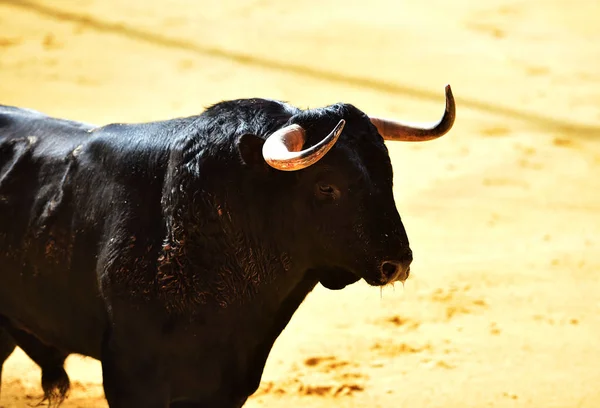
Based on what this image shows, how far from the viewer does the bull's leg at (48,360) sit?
4738 millimetres

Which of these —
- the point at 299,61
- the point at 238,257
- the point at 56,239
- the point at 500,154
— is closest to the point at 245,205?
the point at 238,257

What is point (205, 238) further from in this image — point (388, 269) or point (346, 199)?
point (388, 269)

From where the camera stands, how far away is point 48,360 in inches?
189

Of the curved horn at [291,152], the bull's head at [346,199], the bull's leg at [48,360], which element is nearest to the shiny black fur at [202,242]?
the bull's head at [346,199]

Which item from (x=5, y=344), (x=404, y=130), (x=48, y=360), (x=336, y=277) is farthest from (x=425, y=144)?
(x=336, y=277)

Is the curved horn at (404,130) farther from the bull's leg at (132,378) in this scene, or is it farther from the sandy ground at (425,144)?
the sandy ground at (425,144)

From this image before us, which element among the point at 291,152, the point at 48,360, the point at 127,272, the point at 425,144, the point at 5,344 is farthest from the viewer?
the point at 425,144

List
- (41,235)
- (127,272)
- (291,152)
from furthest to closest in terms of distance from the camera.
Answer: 1. (41,235)
2. (127,272)
3. (291,152)

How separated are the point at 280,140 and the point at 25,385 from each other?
256cm

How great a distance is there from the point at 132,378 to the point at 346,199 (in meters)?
1.05

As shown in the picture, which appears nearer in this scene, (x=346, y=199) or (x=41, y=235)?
(x=346, y=199)

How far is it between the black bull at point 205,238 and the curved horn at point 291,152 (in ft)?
0.04

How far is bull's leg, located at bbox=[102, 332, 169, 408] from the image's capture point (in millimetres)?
4027

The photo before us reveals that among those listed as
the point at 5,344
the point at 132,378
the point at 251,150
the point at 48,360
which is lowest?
the point at 5,344
